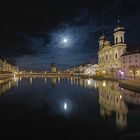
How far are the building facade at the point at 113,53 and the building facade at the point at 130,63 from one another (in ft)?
14.8

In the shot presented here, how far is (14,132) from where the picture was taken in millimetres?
11555

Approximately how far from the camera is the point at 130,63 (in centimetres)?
7100

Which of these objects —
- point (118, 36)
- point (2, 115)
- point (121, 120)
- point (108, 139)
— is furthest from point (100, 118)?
point (118, 36)

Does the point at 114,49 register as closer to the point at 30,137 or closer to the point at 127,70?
the point at 127,70

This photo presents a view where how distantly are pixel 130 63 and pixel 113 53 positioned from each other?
14.1m

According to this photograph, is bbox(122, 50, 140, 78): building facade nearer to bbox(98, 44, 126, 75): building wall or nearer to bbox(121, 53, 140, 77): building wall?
bbox(121, 53, 140, 77): building wall

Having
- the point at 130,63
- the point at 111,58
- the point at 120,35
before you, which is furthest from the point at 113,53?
the point at 130,63

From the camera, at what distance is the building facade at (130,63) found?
65581 mm

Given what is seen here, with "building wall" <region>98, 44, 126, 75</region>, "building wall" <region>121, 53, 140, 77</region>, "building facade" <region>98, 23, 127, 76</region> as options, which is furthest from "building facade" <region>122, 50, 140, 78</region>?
"building wall" <region>98, 44, 126, 75</region>

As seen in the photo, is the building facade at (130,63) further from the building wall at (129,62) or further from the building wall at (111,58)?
the building wall at (111,58)

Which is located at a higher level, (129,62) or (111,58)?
(111,58)

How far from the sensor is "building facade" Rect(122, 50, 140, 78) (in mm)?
65581

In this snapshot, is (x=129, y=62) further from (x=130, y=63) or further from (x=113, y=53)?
(x=113, y=53)

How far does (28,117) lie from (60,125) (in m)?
3.40
